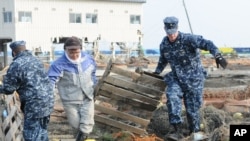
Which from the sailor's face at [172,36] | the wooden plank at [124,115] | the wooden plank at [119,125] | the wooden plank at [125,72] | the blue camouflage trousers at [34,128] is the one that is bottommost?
the wooden plank at [119,125]

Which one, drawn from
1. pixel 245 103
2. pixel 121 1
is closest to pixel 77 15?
pixel 121 1

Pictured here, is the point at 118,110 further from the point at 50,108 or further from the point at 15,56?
the point at 15,56

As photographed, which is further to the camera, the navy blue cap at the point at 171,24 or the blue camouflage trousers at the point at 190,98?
the blue camouflage trousers at the point at 190,98

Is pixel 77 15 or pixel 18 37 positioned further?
pixel 77 15

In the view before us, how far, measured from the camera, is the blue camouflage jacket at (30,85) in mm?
6543

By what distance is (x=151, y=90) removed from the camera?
332 inches

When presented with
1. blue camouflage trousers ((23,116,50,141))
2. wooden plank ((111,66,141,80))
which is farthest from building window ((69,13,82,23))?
blue camouflage trousers ((23,116,50,141))

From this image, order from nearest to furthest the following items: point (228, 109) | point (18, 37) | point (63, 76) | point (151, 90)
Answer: point (63, 76) < point (151, 90) < point (228, 109) < point (18, 37)

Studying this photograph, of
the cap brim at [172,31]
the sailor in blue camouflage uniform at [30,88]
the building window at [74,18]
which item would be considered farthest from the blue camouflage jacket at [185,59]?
the building window at [74,18]

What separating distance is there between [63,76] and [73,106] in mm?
454

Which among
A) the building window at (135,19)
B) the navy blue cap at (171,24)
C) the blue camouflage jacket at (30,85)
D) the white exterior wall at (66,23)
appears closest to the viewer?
the blue camouflage jacket at (30,85)

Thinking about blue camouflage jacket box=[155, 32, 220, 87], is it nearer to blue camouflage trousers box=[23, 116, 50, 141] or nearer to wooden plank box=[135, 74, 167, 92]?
wooden plank box=[135, 74, 167, 92]

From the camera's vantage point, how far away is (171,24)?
25.1ft

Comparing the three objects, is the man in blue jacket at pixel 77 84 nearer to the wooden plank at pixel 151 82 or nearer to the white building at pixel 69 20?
the wooden plank at pixel 151 82
